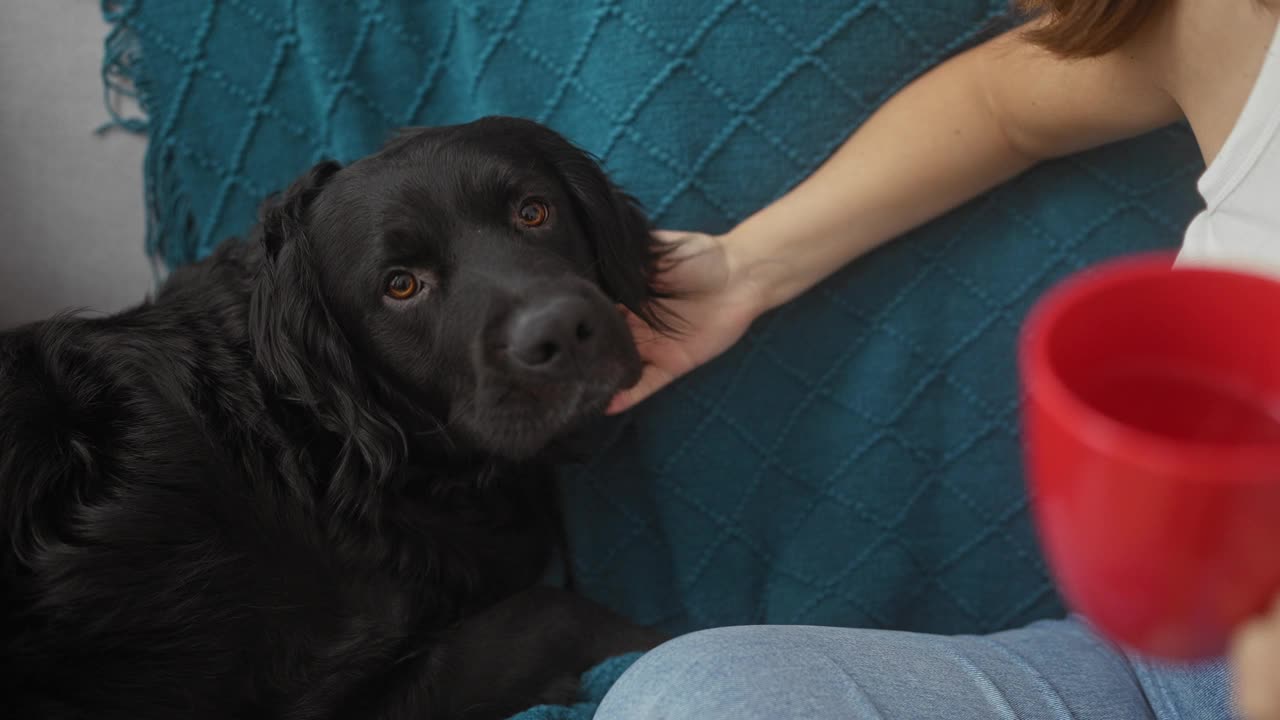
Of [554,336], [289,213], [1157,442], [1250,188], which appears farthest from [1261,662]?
[289,213]

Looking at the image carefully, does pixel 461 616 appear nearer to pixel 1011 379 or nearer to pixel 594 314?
pixel 594 314

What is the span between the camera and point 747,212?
159 cm

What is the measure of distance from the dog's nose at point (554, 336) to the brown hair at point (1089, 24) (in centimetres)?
67

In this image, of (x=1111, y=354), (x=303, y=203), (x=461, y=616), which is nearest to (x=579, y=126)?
(x=303, y=203)

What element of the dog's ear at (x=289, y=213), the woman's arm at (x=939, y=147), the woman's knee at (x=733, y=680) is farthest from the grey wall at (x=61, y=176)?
the woman's knee at (x=733, y=680)

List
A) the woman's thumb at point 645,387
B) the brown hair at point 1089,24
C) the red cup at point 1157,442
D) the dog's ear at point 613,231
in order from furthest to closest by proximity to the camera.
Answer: the woman's thumb at point 645,387
the dog's ear at point 613,231
the brown hair at point 1089,24
the red cup at point 1157,442

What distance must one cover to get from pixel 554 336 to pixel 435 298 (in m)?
0.23

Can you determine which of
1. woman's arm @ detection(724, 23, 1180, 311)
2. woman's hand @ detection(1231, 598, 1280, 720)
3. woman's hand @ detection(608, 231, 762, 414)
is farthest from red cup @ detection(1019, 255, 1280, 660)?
woman's hand @ detection(608, 231, 762, 414)

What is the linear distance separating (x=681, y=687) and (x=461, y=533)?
549 mm

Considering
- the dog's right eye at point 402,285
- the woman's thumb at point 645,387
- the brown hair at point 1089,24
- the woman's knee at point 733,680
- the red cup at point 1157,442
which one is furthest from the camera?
the woman's thumb at point 645,387

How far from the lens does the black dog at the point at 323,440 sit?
115 cm

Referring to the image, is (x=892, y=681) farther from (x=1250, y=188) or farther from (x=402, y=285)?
(x=402, y=285)

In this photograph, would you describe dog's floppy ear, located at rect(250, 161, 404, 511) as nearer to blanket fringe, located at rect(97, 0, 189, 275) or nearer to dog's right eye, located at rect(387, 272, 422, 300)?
dog's right eye, located at rect(387, 272, 422, 300)

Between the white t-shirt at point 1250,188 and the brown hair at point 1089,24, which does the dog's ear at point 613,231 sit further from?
the white t-shirt at point 1250,188
